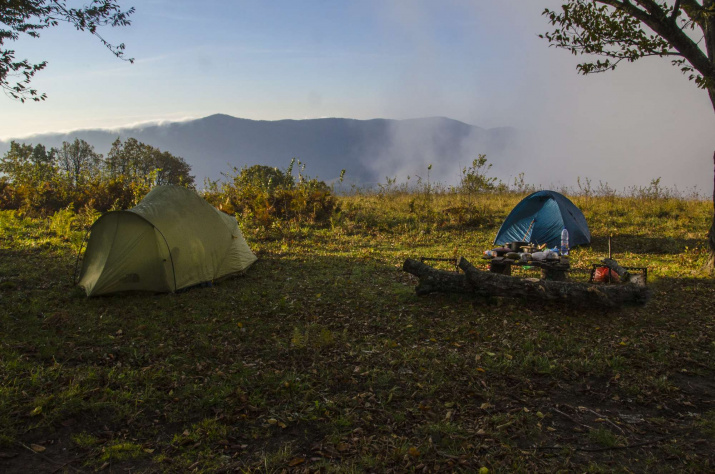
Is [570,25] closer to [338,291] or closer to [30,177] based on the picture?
[338,291]

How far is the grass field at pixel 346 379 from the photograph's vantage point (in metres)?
3.52

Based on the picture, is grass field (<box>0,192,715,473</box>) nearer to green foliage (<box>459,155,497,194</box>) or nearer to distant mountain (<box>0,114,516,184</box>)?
green foliage (<box>459,155,497,194</box>)

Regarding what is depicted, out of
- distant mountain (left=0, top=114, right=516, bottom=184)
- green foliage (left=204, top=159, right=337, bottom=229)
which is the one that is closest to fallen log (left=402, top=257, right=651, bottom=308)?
green foliage (left=204, top=159, right=337, bottom=229)

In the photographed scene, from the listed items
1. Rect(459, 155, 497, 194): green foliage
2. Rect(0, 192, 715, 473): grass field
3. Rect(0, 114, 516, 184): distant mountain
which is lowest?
Rect(0, 192, 715, 473): grass field

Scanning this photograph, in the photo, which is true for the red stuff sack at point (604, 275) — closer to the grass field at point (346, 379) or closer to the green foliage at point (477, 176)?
the grass field at point (346, 379)

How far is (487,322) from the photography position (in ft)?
21.4

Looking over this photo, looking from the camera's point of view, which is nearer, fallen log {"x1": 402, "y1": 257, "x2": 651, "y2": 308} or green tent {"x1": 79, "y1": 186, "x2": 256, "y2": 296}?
fallen log {"x1": 402, "y1": 257, "x2": 651, "y2": 308}

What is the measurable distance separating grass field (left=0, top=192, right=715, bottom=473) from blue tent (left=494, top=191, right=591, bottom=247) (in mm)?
3137


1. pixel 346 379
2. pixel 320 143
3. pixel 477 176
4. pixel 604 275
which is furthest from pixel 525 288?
pixel 320 143

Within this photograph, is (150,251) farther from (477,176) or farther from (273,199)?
(477,176)

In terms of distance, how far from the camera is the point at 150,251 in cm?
781

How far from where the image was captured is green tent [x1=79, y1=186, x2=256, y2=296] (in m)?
7.60

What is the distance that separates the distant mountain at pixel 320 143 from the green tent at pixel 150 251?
14739cm

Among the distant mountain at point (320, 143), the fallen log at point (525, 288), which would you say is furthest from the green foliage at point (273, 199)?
the distant mountain at point (320, 143)
